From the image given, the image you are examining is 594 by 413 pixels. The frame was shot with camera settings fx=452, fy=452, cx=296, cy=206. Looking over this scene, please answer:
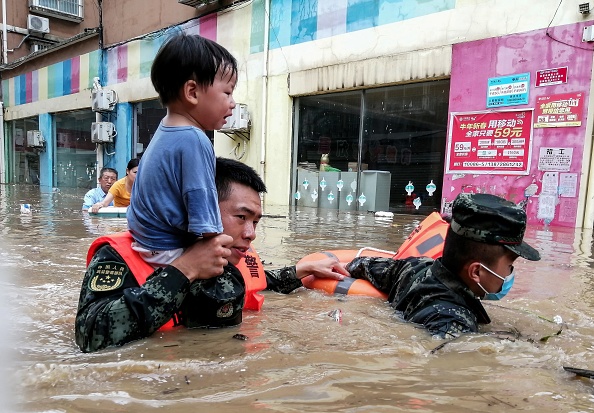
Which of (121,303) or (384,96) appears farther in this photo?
(384,96)

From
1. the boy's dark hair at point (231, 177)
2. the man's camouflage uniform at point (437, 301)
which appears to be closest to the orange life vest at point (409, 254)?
the man's camouflage uniform at point (437, 301)

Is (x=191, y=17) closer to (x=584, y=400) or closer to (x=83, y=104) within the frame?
(x=83, y=104)

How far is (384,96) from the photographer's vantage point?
9438mm

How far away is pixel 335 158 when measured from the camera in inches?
412

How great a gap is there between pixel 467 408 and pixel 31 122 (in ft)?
69.5

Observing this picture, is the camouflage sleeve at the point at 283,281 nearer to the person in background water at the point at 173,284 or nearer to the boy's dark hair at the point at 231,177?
the person in background water at the point at 173,284

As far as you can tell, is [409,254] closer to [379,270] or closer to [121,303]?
[379,270]

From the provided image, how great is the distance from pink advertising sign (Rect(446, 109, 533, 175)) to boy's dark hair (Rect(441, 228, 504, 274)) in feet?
19.9

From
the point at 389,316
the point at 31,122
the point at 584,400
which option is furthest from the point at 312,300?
the point at 31,122

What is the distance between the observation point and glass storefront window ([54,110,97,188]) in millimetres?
16438

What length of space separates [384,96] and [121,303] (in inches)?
342

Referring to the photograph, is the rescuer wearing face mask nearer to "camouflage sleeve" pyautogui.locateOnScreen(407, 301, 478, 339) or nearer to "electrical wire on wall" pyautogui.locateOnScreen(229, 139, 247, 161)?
"camouflage sleeve" pyautogui.locateOnScreen(407, 301, 478, 339)

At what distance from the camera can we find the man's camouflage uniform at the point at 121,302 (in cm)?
151

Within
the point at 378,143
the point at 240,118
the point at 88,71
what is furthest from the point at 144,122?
the point at 378,143
